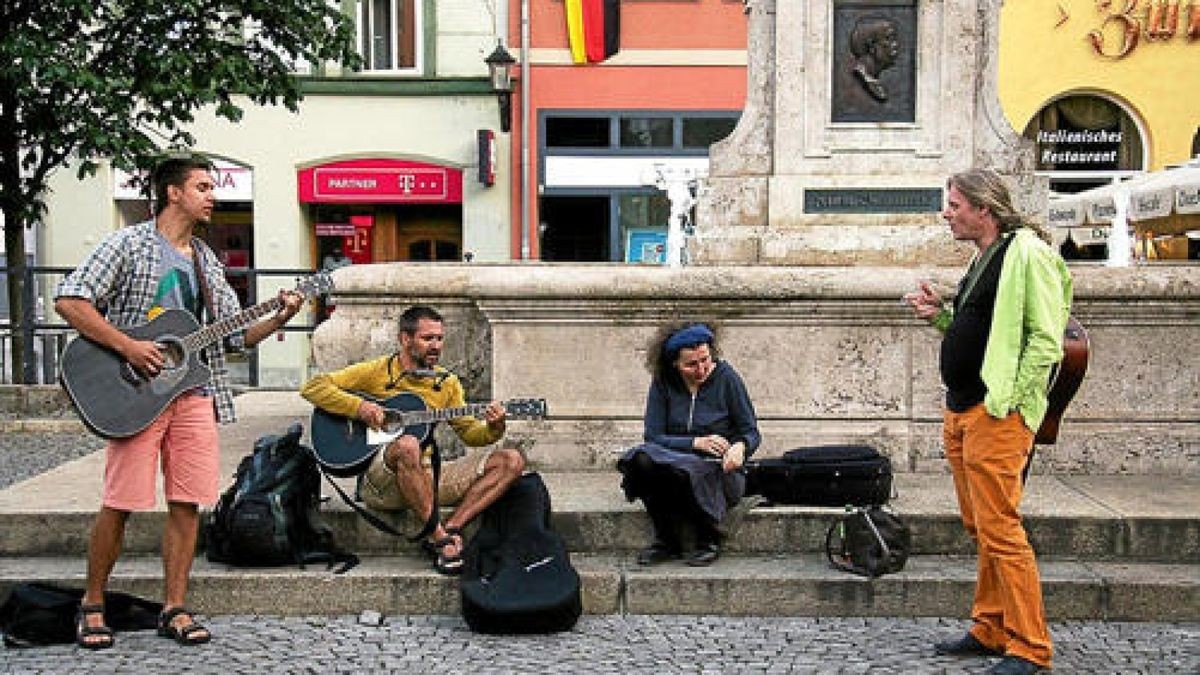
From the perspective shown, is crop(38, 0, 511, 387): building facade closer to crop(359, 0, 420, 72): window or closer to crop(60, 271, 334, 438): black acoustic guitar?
crop(359, 0, 420, 72): window

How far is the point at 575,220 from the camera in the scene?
2144cm

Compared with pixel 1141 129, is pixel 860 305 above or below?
below

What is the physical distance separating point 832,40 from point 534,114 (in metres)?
13.8

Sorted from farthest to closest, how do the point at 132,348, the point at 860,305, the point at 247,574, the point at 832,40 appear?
the point at 832,40 < the point at 860,305 < the point at 247,574 < the point at 132,348

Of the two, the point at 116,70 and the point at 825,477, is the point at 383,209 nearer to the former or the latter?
the point at 116,70

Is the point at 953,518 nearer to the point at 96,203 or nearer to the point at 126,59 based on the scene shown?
the point at 126,59

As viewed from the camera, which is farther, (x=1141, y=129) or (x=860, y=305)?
(x=1141, y=129)

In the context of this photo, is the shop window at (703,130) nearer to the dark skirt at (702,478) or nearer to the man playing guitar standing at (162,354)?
the dark skirt at (702,478)

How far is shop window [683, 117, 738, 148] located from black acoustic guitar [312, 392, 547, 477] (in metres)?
15.9

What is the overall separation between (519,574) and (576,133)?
16.5 metres

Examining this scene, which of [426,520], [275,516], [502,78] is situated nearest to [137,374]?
[275,516]

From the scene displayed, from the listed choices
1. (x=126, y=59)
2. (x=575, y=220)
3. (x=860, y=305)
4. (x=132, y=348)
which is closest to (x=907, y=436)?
(x=860, y=305)

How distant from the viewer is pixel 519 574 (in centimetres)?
525

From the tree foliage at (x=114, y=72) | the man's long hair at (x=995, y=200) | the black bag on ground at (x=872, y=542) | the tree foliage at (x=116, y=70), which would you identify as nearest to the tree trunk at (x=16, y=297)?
the tree foliage at (x=114, y=72)
